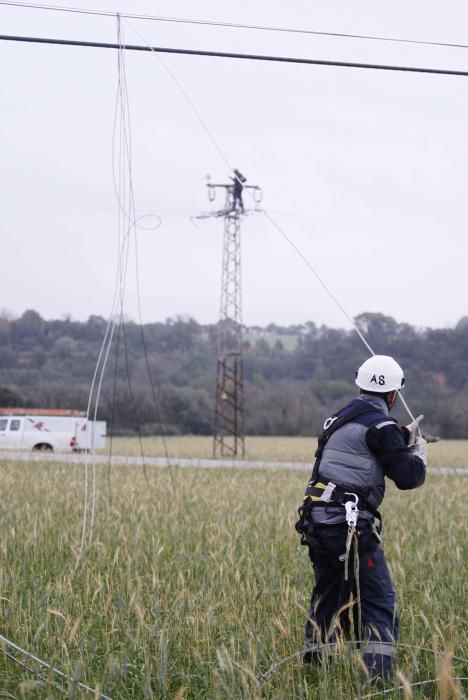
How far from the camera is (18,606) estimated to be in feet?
21.9

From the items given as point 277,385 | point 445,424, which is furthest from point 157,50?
point 277,385

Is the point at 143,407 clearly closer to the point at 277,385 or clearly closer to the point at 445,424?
the point at 277,385

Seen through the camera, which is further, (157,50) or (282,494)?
(282,494)

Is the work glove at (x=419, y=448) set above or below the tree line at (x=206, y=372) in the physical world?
below

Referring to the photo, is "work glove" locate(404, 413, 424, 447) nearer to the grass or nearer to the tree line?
the grass

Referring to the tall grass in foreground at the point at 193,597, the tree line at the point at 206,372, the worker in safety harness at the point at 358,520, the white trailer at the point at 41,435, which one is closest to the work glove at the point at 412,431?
the worker in safety harness at the point at 358,520

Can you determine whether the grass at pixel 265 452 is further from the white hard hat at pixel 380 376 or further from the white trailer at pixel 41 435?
the white hard hat at pixel 380 376

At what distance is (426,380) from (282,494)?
53.4 meters

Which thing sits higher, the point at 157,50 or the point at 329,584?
the point at 157,50

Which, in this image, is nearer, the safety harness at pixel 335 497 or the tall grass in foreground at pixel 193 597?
the tall grass in foreground at pixel 193 597

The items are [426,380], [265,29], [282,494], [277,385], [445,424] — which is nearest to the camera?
[265,29]

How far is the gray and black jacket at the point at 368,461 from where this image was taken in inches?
211

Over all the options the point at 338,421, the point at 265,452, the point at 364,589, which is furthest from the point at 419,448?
the point at 265,452

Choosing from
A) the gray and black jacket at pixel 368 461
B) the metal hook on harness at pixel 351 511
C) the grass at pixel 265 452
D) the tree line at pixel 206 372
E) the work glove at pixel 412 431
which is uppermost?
the tree line at pixel 206 372
